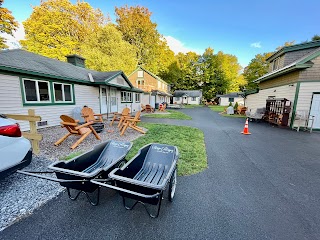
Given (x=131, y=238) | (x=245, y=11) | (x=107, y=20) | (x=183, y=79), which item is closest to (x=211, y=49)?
(x=183, y=79)

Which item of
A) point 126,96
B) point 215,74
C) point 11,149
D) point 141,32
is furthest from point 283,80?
point 215,74

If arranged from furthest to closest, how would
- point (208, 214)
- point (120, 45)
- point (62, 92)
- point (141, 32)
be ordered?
point (141, 32)
point (120, 45)
point (62, 92)
point (208, 214)

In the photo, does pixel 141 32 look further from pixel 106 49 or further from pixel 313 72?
pixel 313 72

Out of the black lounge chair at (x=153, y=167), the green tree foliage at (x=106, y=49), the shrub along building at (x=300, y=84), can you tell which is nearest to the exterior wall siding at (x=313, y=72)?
the shrub along building at (x=300, y=84)

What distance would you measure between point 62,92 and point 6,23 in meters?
19.0

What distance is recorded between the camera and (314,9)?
10.5 m

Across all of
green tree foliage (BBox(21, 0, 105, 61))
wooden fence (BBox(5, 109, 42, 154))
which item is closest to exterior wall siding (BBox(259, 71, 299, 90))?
wooden fence (BBox(5, 109, 42, 154))

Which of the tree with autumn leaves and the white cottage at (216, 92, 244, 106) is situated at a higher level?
the tree with autumn leaves

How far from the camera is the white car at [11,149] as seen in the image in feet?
7.20

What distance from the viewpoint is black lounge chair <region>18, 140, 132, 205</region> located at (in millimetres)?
1995

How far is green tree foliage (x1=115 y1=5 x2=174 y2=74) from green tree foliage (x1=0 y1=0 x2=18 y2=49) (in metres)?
18.5

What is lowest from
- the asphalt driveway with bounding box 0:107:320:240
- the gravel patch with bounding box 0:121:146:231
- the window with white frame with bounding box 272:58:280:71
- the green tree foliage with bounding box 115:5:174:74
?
the asphalt driveway with bounding box 0:107:320:240

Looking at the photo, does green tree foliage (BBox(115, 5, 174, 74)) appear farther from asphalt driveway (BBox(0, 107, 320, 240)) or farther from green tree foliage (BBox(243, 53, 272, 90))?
asphalt driveway (BBox(0, 107, 320, 240))

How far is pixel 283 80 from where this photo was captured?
10.8 metres
